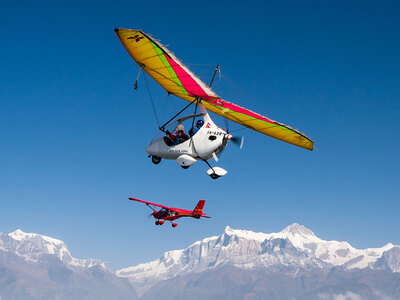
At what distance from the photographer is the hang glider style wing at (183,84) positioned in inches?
1330

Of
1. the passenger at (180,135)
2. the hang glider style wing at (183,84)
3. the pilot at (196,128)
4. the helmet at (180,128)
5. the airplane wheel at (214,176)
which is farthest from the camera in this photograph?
the helmet at (180,128)

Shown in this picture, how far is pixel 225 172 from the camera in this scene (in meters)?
35.8

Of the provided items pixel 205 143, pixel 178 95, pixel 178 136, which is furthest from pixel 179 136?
pixel 178 95

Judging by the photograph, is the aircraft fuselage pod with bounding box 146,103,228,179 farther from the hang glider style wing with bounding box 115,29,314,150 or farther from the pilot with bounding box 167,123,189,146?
the hang glider style wing with bounding box 115,29,314,150

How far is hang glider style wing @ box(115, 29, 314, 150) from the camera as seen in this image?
33.8m

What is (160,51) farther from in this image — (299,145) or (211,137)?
(299,145)

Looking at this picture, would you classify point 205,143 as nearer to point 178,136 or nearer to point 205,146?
point 205,146

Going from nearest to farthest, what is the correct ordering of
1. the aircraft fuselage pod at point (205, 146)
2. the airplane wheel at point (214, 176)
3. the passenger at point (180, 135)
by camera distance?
the aircraft fuselage pod at point (205, 146)
the airplane wheel at point (214, 176)
the passenger at point (180, 135)

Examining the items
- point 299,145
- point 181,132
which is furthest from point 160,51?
point 299,145

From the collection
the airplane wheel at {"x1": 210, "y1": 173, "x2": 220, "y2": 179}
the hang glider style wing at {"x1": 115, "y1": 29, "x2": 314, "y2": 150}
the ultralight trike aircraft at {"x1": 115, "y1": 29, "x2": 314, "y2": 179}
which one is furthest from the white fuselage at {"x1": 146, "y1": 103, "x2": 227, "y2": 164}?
the hang glider style wing at {"x1": 115, "y1": 29, "x2": 314, "y2": 150}

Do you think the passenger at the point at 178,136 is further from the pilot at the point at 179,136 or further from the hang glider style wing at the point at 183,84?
the hang glider style wing at the point at 183,84

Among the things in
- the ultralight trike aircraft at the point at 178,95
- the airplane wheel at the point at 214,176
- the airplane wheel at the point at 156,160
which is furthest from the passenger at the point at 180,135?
the airplane wheel at the point at 214,176

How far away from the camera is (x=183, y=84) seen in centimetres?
3759

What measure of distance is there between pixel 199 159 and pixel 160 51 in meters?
7.58
